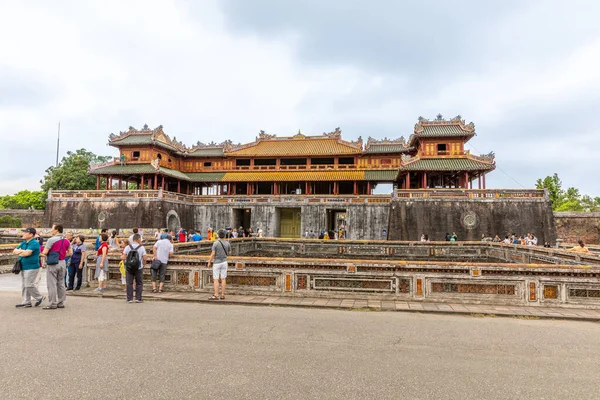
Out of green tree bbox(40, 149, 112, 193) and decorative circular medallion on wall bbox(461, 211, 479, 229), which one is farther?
green tree bbox(40, 149, 112, 193)

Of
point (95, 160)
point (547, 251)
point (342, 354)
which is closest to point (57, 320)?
point (342, 354)

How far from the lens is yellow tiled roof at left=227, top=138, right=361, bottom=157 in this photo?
36031 mm

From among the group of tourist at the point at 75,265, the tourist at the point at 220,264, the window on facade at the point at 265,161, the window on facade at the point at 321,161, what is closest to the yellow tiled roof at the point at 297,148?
the window on facade at the point at 265,161

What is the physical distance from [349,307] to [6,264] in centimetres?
1274

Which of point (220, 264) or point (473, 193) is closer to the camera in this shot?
point (220, 264)

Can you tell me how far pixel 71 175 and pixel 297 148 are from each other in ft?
95.2

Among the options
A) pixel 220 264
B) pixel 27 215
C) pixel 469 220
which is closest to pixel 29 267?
pixel 220 264

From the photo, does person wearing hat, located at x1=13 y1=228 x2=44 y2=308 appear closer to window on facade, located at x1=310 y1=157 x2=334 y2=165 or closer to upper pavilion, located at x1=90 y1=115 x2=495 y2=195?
upper pavilion, located at x1=90 y1=115 x2=495 y2=195

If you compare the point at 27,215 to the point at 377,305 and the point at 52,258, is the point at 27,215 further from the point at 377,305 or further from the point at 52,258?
the point at 377,305

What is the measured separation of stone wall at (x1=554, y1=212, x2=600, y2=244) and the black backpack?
33808 millimetres

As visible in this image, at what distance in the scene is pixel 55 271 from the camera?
7094mm

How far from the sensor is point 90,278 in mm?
9680

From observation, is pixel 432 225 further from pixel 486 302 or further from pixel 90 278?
pixel 90 278

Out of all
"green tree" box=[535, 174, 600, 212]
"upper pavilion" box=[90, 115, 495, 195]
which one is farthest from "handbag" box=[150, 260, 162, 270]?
"green tree" box=[535, 174, 600, 212]
